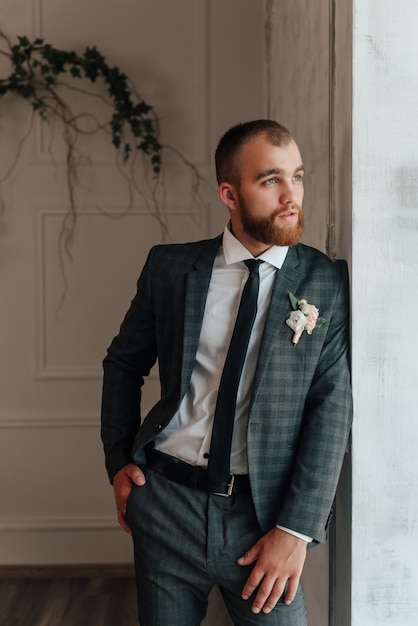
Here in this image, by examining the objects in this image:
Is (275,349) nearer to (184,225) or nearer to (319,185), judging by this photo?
(319,185)

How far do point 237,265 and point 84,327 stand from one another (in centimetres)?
188

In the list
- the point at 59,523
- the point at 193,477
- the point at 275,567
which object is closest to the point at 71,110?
the point at 59,523

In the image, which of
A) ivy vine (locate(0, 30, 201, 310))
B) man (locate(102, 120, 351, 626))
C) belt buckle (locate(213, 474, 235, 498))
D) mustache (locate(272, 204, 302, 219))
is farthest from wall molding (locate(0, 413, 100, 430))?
mustache (locate(272, 204, 302, 219))

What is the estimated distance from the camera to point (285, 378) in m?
1.59

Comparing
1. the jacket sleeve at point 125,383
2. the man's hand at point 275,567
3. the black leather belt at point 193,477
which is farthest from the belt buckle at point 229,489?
the jacket sleeve at point 125,383

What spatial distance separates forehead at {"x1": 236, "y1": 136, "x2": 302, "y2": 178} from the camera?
1.56 metres

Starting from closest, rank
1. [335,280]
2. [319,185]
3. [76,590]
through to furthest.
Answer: [335,280] → [319,185] → [76,590]

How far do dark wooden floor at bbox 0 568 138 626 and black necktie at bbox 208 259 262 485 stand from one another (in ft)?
5.61

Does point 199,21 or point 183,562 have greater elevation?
point 199,21

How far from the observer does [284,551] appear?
154 cm

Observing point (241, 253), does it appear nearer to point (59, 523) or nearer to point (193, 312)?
point (193, 312)

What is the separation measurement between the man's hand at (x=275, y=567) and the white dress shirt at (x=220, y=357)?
17 centimetres

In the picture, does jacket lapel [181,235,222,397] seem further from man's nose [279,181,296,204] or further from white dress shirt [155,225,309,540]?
man's nose [279,181,296,204]
